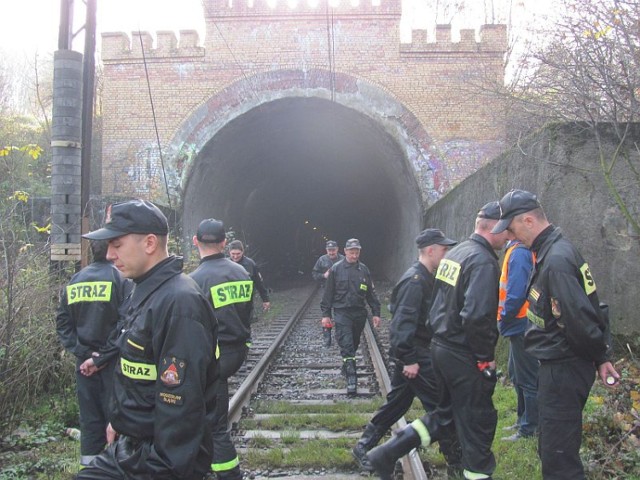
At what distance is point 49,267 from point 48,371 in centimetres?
132

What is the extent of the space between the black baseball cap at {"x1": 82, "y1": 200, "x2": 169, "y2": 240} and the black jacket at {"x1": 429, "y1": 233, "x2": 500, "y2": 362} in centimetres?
213

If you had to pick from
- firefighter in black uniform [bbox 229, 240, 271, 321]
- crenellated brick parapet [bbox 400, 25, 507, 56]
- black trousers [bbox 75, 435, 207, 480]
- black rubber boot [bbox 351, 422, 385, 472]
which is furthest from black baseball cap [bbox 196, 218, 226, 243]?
crenellated brick parapet [bbox 400, 25, 507, 56]

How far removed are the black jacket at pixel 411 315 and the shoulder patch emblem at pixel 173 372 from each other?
107 inches

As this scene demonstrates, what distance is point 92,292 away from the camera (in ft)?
14.9

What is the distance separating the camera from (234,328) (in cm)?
467

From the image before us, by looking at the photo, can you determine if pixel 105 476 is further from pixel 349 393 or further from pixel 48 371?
pixel 349 393

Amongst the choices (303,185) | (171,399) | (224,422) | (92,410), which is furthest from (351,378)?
(303,185)

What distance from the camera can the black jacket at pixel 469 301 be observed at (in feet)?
12.3

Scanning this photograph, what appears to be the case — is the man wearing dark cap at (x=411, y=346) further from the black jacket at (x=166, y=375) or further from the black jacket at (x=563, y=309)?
the black jacket at (x=166, y=375)

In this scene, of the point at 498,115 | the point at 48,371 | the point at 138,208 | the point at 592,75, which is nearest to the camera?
the point at 138,208

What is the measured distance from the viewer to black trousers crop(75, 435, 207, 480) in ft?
8.06

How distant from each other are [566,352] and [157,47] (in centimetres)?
1557

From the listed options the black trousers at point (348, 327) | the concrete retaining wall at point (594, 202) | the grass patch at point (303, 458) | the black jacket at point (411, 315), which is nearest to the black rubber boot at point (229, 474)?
the grass patch at point (303, 458)

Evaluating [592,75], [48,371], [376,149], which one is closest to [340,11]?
[376,149]
